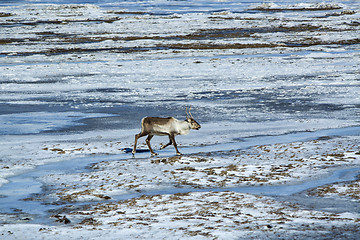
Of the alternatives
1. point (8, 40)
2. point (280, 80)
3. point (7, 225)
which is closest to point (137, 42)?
point (8, 40)

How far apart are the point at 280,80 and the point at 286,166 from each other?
46.4 ft

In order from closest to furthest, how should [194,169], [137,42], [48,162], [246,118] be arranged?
[194,169] → [48,162] → [246,118] → [137,42]

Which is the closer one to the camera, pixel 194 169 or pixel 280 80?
pixel 194 169

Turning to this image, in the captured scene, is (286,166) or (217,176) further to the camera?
(286,166)

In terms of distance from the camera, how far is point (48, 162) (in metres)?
12.4

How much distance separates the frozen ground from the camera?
805cm

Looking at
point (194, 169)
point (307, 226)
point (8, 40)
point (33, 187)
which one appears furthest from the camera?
point (8, 40)

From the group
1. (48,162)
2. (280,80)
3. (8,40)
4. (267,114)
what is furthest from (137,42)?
(48,162)

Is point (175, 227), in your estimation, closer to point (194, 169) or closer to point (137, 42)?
point (194, 169)

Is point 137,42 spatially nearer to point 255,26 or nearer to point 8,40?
point 8,40

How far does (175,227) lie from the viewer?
760cm

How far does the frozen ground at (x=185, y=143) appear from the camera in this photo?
26.4 ft

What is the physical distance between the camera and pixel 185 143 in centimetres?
1424

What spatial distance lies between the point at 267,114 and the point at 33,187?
974cm
